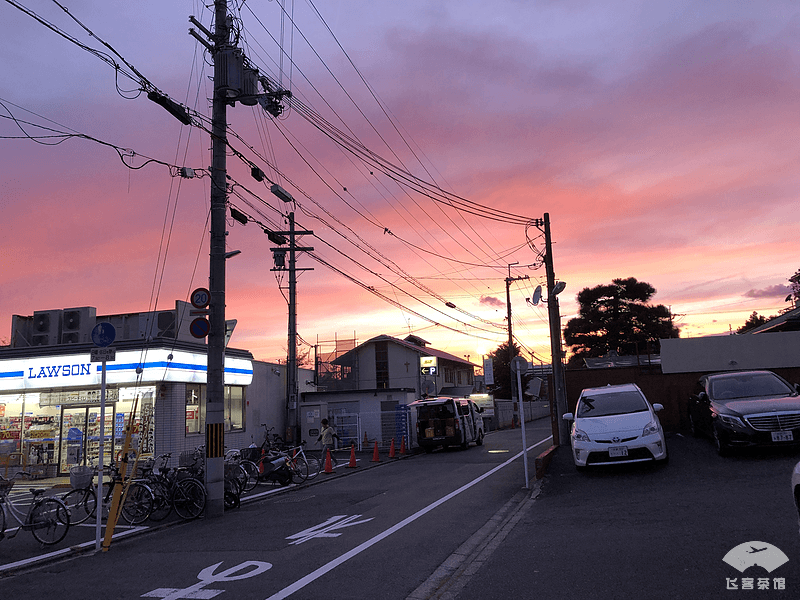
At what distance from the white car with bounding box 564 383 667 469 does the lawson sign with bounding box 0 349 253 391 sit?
1358 cm

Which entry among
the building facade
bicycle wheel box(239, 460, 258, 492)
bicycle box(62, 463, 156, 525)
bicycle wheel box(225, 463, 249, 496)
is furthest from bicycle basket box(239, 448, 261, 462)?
bicycle box(62, 463, 156, 525)

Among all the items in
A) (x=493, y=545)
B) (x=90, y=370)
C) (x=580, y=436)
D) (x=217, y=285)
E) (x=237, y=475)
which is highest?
(x=217, y=285)

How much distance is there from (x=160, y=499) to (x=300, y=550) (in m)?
5.27

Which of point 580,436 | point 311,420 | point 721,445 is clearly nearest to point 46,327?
point 311,420

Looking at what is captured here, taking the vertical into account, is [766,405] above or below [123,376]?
below

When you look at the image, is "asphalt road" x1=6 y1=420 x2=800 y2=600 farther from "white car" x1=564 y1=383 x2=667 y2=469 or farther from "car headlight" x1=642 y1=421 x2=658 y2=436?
"car headlight" x1=642 y1=421 x2=658 y2=436

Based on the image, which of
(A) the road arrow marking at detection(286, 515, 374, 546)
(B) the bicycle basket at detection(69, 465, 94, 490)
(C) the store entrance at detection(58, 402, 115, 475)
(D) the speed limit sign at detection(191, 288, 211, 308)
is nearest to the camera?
(A) the road arrow marking at detection(286, 515, 374, 546)

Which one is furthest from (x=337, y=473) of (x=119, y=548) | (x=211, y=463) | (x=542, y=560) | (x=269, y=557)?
(x=542, y=560)

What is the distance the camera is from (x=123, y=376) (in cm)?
2080

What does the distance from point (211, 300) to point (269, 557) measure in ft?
22.5

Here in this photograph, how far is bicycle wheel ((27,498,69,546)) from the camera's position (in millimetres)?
9891

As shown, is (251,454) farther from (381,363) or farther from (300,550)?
(381,363)

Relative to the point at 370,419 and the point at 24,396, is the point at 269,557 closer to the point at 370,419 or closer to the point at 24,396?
the point at 24,396

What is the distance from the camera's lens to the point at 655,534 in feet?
25.6
